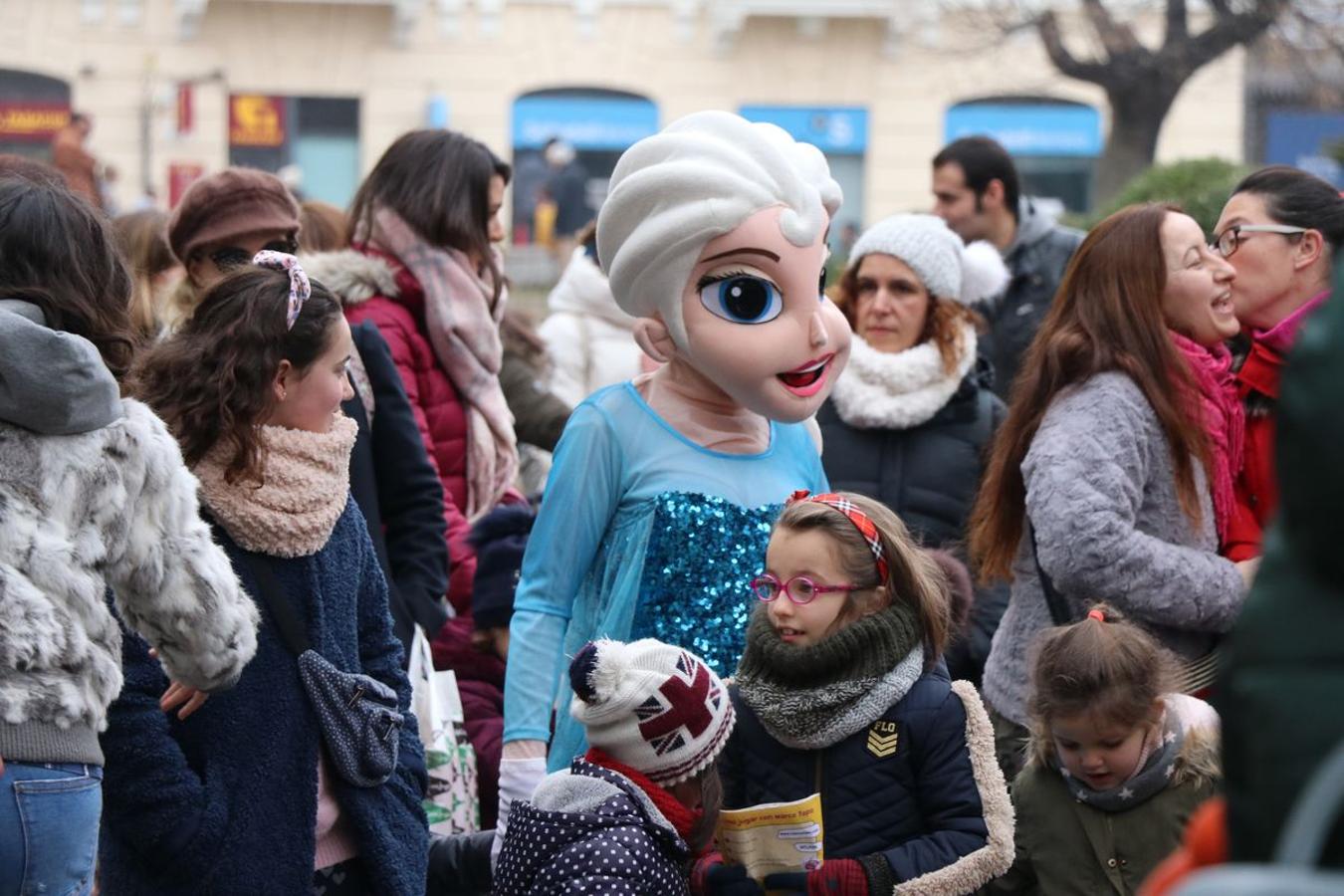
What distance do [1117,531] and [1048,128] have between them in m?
25.1

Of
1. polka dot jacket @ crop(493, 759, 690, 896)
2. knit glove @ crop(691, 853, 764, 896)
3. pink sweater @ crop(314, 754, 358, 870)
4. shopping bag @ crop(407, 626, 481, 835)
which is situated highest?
polka dot jacket @ crop(493, 759, 690, 896)

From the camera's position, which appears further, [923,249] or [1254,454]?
[923,249]

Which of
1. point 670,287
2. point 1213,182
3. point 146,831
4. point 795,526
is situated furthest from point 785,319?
point 1213,182

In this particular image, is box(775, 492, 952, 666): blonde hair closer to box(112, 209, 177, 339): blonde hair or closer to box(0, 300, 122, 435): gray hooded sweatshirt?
box(0, 300, 122, 435): gray hooded sweatshirt

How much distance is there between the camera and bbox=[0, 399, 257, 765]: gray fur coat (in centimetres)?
323

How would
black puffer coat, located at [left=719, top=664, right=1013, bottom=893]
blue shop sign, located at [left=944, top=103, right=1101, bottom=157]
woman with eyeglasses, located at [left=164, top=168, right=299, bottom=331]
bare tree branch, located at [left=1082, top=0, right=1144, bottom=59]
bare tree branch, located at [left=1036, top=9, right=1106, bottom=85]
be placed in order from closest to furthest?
1. black puffer coat, located at [left=719, top=664, right=1013, bottom=893]
2. woman with eyeglasses, located at [left=164, top=168, right=299, bottom=331]
3. bare tree branch, located at [left=1082, top=0, right=1144, bottom=59]
4. bare tree branch, located at [left=1036, top=9, right=1106, bottom=85]
5. blue shop sign, located at [left=944, top=103, right=1101, bottom=157]

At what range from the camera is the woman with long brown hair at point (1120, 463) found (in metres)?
4.54

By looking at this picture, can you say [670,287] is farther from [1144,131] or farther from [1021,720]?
[1144,131]

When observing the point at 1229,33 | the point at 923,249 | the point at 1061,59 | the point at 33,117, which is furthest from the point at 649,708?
the point at 33,117

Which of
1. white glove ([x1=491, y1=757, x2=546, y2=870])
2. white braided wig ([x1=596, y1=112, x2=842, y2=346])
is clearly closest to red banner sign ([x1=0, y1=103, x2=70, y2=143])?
white braided wig ([x1=596, y1=112, x2=842, y2=346])

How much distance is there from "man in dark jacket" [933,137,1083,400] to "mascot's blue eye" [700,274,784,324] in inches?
155

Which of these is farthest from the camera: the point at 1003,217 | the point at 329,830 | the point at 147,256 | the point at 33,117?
the point at 33,117

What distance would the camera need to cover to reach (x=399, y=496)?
4980 mm

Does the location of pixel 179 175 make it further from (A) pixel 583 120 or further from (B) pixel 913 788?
(B) pixel 913 788
